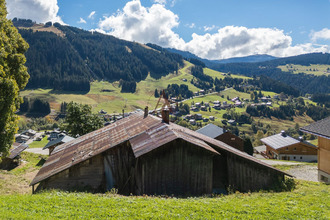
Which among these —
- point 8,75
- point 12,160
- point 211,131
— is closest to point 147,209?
point 8,75

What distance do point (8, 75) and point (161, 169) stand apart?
15387mm

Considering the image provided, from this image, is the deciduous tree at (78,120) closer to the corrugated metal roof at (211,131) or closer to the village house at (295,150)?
the corrugated metal roof at (211,131)

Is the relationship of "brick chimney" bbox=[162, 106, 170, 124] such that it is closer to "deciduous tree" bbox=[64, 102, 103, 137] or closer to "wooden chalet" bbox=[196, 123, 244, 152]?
"deciduous tree" bbox=[64, 102, 103, 137]

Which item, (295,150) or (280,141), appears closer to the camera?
(295,150)

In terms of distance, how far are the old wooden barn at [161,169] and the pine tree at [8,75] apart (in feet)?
19.4

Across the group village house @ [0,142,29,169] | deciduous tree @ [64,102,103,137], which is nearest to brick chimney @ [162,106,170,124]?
village house @ [0,142,29,169]

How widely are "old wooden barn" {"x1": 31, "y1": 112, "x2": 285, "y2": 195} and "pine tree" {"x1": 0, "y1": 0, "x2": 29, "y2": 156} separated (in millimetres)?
5908

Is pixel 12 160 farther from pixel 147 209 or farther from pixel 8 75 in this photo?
pixel 147 209

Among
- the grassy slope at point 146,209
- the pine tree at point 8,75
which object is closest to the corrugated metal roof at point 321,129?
the grassy slope at point 146,209

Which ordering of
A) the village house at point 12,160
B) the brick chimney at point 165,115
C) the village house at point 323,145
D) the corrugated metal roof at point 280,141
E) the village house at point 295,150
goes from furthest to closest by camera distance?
the village house at point 295,150 < the corrugated metal roof at point 280,141 < the village house at point 12,160 < the village house at point 323,145 < the brick chimney at point 165,115

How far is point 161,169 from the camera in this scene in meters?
17.2

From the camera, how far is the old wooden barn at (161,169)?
1717 cm

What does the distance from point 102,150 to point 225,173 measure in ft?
32.9

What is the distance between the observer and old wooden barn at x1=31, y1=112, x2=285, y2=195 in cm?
1717
